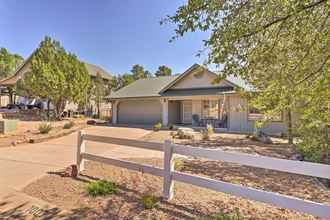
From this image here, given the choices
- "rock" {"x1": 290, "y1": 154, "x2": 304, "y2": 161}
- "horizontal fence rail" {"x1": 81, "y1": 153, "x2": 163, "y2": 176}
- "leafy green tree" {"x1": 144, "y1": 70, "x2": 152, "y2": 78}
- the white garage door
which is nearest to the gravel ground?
"horizontal fence rail" {"x1": 81, "y1": 153, "x2": 163, "y2": 176}

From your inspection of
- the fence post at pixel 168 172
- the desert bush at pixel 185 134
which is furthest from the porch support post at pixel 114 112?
the fence post at pixel 168 172

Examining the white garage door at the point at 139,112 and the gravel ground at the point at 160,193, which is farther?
the white garage door at the point at 139,112

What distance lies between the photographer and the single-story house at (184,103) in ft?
57.9

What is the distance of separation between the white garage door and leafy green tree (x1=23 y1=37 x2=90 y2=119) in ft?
16.2

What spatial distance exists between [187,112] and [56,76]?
13.5m

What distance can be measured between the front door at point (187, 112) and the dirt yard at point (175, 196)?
1557 centimetres

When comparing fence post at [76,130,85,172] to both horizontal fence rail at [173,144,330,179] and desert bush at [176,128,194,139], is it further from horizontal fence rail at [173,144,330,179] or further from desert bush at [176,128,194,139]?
desert bush at [176,128,194,139]

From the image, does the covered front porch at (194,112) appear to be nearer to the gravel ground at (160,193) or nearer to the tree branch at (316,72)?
the gravel ground at (160,193)

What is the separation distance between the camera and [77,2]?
12.2 metres

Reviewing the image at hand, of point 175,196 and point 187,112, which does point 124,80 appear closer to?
point 187,112

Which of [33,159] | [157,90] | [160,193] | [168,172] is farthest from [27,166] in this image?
[157,90]

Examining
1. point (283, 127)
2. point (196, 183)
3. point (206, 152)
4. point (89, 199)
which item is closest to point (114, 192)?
point (89, 199)

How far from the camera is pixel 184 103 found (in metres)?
22.9

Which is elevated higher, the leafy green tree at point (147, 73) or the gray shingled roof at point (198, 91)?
the leafy green tree at point (147, 73)
